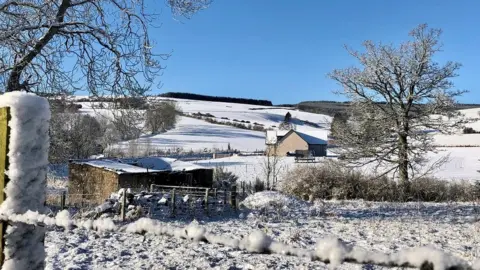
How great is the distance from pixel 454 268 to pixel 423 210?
51.5ft

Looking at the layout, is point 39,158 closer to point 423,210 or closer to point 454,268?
point 454,268

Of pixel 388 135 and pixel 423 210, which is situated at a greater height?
pixel 388 135

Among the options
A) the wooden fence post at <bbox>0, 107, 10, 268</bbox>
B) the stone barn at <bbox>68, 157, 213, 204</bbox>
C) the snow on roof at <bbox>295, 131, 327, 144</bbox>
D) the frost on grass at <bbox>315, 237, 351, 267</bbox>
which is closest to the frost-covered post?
the wooden fence post at <bbox>0, 107, 10, 268</bbox>

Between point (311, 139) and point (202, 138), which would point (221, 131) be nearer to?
point (202, 138)

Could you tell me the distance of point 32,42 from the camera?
9.62 metres

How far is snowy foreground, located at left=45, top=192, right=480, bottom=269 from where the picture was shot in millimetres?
6387

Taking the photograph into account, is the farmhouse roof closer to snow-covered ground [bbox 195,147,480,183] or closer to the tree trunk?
snow-covered ground [bbox 195,147,480,183]

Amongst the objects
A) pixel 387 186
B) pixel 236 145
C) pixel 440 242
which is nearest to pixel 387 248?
pixel 440 242

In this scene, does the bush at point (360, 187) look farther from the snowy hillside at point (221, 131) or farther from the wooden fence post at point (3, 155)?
the snowy hillside at point (221, 131)

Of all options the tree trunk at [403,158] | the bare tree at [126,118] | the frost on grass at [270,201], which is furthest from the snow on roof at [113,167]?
the tree trunk at [403,158]

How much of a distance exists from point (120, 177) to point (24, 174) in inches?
817

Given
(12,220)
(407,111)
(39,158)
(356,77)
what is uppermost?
(356,77)

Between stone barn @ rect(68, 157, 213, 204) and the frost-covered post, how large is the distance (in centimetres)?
1943

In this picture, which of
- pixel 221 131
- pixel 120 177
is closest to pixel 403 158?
pixel 120 177
